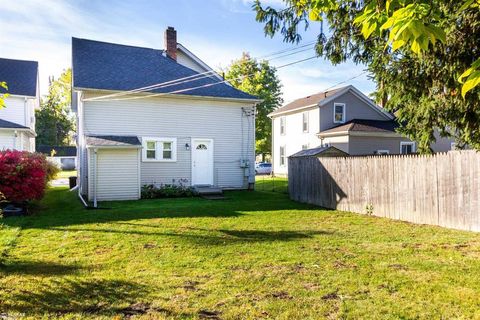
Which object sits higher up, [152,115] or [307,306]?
[152,115]

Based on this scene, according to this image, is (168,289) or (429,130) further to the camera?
(429,130)

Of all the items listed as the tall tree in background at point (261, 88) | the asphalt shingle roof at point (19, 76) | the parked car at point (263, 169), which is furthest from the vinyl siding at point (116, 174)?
the tall tree in background at point (261, 88)

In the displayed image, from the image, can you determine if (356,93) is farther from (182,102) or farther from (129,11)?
(129,11)

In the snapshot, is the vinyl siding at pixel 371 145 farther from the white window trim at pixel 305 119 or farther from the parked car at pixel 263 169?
the parked car at pixel 263 169

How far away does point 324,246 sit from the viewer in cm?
693

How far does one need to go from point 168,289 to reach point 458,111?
6.47m

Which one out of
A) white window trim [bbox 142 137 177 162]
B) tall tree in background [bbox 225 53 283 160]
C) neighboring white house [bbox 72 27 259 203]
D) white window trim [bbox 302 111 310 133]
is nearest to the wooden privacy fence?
neighboring white house [bbox 72 27 259 203]

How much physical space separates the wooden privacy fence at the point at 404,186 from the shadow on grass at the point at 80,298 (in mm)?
7656

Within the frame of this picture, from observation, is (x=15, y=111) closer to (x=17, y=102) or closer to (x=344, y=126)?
(x=17, y=102)

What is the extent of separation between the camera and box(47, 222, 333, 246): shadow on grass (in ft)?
24.3

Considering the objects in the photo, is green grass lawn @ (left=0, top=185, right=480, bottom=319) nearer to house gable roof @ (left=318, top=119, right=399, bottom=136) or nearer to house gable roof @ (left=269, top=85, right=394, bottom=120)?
house gable roof @ (left=318, top=119, right=399, bottom=136)

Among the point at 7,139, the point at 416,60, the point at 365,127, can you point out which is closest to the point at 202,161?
the point at 365,127

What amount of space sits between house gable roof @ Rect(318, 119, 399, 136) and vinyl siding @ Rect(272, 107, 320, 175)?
4.18 ft

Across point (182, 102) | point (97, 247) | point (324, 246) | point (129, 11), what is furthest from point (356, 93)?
point (97, 247)
